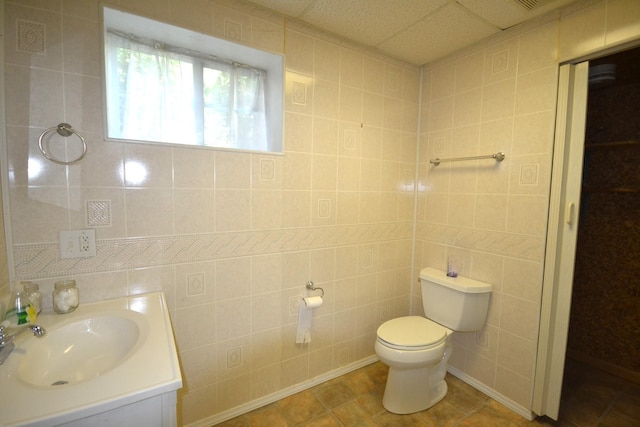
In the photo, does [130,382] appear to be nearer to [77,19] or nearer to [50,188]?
[50,188]

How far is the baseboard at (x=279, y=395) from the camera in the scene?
5.12 feet

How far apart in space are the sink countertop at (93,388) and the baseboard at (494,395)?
6.48ft

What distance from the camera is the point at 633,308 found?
192 cm

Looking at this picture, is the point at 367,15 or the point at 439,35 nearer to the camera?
the point at 367,15

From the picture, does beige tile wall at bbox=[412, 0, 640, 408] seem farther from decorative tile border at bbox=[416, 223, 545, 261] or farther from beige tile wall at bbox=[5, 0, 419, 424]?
beige tile wall at bbox=[5, 0, 419, 424]

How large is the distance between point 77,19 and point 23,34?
20 centimetres

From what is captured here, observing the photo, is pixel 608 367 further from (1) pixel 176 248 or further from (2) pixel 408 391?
(1) pixel 176 248

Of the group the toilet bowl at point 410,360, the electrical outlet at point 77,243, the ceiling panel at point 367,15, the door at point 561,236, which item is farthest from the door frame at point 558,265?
the electrical outlet at point 77,243

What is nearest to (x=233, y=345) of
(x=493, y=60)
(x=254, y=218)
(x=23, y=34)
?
(x=254, y=218)

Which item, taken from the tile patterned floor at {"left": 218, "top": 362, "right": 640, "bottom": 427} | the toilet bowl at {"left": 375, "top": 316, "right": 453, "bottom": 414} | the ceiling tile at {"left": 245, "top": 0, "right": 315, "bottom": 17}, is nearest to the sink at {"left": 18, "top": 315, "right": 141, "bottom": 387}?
→ the tile patterned floor at {"left": 218, "top": 362, "right": 640, "bottom": 427}

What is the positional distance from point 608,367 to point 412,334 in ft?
5.39

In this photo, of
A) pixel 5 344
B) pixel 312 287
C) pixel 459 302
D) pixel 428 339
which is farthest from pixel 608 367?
pixel 5 344

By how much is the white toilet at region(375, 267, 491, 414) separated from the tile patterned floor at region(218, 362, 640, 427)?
87 mm

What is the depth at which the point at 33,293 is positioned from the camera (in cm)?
107
